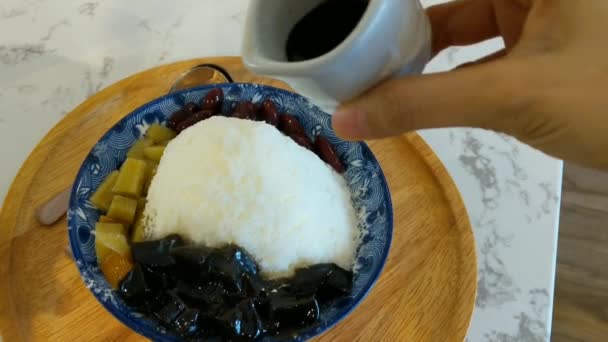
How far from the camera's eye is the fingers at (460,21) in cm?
119

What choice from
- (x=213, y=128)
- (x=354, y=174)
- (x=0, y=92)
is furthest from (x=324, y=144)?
(x=0, y=92)

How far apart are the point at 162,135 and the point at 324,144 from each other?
387mm

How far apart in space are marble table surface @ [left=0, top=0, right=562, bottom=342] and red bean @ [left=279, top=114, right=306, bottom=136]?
1.35 ft

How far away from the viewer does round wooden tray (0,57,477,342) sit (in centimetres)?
111

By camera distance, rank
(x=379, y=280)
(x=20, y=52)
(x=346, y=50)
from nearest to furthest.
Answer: (x=346, y=50), (x=379, y=280), (x=20, y=52)

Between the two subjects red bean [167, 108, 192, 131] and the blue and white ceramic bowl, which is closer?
the blue and white ceramic bowl

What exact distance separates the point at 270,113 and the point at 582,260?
53.6 inches

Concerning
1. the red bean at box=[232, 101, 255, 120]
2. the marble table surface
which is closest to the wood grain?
the marble table surface

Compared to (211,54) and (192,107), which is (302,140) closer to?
(192,107)

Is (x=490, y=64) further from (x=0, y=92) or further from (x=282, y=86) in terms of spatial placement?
(x=0, y=92)

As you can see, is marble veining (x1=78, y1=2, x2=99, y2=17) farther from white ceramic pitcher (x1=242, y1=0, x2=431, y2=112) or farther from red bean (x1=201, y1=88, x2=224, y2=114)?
white ceramic pitcher (x1=242, y1=0, x2=431, y2=112)

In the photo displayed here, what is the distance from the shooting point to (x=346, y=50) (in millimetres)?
663

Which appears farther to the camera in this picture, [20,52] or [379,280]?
[20,52]

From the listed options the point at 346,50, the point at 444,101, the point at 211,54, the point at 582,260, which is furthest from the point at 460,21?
the point at 582,260
